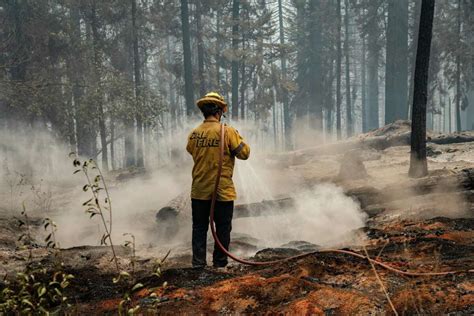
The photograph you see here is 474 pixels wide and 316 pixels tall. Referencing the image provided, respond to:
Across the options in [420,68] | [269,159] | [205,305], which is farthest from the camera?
[269,159]

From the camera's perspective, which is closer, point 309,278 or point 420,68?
point 309,278

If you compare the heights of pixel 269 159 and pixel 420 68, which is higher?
pixel 420 68

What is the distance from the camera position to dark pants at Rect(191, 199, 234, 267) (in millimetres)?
5363

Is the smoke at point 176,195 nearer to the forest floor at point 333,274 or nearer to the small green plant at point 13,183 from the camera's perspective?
the small green plant at point 13,183

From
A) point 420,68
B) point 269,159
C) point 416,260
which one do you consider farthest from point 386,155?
point 416,260

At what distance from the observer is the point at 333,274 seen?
170 inches

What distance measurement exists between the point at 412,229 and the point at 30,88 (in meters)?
A: 14.7

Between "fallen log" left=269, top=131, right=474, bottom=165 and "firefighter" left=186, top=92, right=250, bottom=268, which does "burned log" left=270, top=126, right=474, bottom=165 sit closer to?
"fallen log" left=269, top=131, right=474, bottom=165

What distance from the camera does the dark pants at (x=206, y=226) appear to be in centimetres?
536

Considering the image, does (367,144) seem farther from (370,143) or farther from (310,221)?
(310,221)

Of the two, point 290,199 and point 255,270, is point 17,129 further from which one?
point 255,270

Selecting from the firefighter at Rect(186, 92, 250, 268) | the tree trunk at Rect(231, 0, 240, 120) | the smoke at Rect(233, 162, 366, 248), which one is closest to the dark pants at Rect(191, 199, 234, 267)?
the firefighter at Rect(186, 92, 250, 268)

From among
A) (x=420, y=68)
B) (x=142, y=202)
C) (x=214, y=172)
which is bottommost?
(x=142, y=202)

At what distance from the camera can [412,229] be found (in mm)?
6531
